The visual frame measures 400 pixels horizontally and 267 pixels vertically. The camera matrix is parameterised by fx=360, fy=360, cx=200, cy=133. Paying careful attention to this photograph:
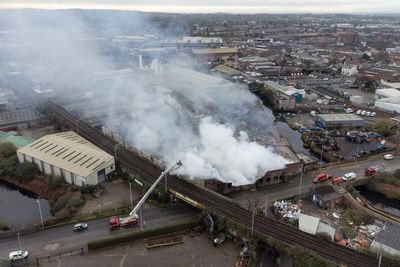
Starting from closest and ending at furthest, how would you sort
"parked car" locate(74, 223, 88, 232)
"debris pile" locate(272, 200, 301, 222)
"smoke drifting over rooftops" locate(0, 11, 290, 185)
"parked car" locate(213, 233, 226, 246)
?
"parked car" locate(213, 233, 226, 246) → "parked car" locate(74, 223, 88, 232) → "debris pile" locate(272, 200, 301, 222) → "smoke drifting over rooftops" locate(0, 11, 290, 185)

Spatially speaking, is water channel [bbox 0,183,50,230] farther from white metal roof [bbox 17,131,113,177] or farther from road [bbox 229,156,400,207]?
road [bbox 229,156,400,207]

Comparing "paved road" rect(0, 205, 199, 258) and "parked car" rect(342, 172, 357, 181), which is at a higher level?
"parked car" rect(342, 172, 357, 181)

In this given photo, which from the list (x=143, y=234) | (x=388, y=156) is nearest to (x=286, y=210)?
(x=143, y=234)

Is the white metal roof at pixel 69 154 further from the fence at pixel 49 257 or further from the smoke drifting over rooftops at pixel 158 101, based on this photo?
the fence at pixel 49 257

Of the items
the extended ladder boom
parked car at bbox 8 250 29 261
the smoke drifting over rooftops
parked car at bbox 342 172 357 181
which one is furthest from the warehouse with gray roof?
parked car at bbox 8 250 29 261

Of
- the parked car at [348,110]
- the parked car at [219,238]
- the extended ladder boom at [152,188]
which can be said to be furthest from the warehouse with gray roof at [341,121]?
the parked car at [219,238]

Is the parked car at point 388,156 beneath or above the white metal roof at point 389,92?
beneath
